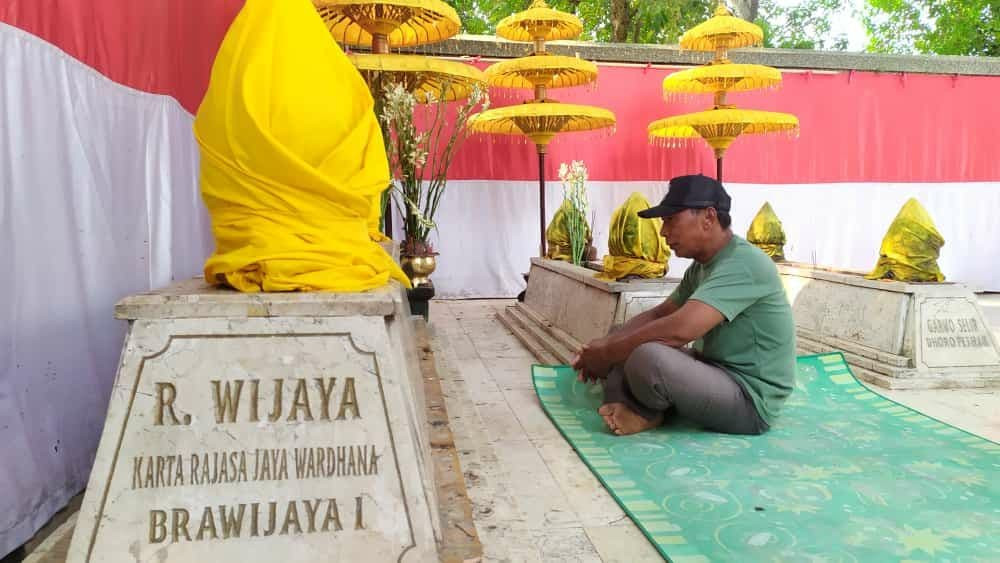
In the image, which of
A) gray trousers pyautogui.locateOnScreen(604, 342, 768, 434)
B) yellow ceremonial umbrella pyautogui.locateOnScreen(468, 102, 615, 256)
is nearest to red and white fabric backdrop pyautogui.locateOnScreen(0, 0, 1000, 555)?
gray trousers pyautogui.locateOnScreen(604, 342, 768, 434)

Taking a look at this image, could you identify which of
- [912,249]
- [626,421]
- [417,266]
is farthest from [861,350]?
[417,266]

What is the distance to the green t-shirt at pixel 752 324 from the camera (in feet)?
7.61

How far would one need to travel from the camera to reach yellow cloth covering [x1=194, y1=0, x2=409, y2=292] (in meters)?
1.52

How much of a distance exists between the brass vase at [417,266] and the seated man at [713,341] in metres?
2.13

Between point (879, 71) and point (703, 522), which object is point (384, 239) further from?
point (879, 71)

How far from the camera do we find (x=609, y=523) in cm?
181

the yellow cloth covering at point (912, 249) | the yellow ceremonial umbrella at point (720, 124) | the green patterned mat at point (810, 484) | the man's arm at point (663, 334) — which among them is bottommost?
the green patterned mat at point (810, 484)

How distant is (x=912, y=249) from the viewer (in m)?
3.65

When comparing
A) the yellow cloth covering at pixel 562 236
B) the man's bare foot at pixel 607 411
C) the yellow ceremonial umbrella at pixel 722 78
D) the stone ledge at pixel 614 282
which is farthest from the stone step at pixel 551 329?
the yellow ceremonial umbrella at pixel 722 78

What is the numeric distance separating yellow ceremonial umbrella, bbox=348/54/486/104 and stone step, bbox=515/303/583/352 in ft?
5.46

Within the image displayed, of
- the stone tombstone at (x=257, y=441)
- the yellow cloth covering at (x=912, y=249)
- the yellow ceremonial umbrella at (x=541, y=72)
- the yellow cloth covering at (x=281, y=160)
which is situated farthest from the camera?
the yellow ceremonial umbrella at (x=541, y=72)

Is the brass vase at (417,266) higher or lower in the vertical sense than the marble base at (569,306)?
higher

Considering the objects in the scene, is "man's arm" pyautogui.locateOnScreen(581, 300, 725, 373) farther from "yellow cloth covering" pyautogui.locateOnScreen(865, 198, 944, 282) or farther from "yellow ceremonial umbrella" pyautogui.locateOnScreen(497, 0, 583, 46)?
"yellow ceremonial umbrella" pyautogui.locateOnScreen(497, 0, 583, 46)

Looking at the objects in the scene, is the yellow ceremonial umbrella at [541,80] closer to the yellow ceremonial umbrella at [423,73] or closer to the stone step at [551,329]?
the yellow ceremonial umbrella at [423,73]
